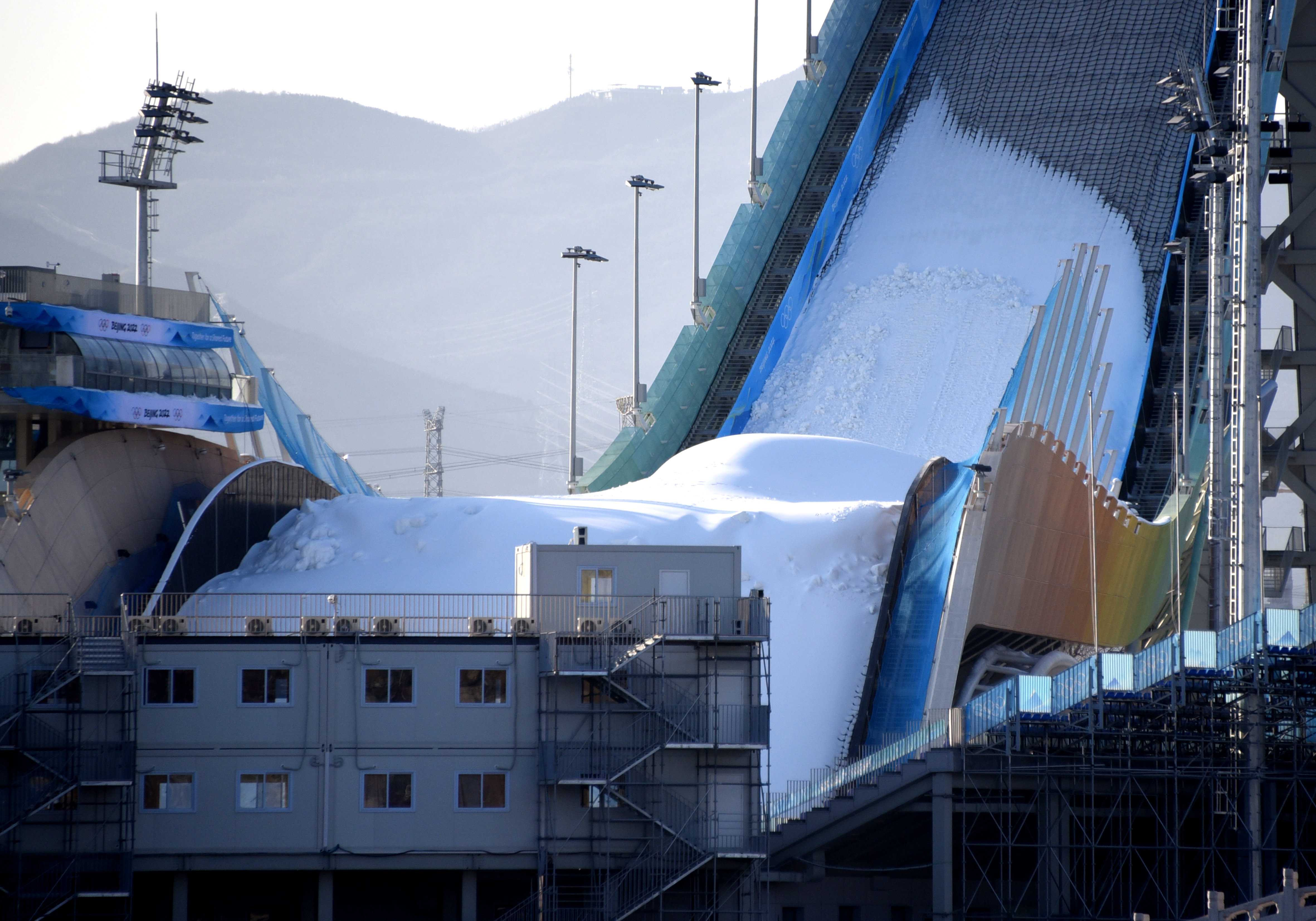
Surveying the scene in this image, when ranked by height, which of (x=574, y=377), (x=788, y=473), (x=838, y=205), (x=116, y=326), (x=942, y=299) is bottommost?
(x=788, y=473)

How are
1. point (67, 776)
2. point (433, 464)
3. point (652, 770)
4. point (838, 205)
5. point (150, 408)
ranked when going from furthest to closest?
point (433, 464)
point (838, 205)
point (150, 408)
point (652, 770)
point (67, 776)

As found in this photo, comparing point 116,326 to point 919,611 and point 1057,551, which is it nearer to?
point 919,611

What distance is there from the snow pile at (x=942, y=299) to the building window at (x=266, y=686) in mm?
17948

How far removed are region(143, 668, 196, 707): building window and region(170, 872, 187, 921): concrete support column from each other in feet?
6.28

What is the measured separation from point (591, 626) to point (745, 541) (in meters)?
9.20

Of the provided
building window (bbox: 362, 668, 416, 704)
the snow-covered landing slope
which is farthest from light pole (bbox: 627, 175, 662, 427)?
building window (bbox: 362, 668, 416, 704)

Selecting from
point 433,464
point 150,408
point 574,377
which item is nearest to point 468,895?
point 150,408

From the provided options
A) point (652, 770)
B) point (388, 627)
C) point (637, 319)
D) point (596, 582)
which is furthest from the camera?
point (637, 319)

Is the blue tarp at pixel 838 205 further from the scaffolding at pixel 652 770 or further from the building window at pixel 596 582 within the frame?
the scaffolding at pixel 652 770

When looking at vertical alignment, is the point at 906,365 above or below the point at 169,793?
above

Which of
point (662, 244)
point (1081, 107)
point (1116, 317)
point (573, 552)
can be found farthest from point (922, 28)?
point (662, 244)

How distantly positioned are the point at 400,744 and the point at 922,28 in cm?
2772

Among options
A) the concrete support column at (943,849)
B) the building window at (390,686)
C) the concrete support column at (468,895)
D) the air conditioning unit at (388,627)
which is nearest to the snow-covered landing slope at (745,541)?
the concrete support column at (943,849)

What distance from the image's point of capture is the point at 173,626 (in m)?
22.9
